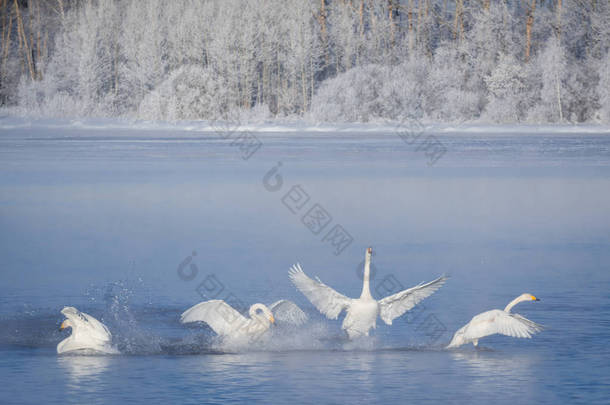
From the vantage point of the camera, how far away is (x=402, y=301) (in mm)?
7988

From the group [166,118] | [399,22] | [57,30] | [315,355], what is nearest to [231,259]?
[315,355]

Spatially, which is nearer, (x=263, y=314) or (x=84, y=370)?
(x=84, y=370)

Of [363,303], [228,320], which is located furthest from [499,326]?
[228,320]

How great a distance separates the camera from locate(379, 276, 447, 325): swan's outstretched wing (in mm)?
7922

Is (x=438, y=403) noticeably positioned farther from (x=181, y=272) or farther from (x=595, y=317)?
(x=181, y=272)

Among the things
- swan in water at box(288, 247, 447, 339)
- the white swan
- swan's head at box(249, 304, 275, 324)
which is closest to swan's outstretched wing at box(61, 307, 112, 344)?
the white swan

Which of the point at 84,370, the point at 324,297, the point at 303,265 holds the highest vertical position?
the point at 324,297

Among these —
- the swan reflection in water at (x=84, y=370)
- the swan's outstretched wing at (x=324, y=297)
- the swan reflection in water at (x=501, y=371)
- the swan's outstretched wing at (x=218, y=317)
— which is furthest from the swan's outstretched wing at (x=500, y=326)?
the swan reflection in water at (x=84, y=370)

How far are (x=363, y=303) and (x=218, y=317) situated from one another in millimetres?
1209

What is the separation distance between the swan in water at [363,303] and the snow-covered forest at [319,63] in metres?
34.9

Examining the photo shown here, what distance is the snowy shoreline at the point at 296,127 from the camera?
3644 centimetres

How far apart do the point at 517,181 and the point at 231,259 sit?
908 centimetres

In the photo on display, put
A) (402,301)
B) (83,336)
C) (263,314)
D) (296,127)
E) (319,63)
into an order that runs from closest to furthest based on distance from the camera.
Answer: (83,336) < (263,314) < (402,301) < (296,127) < (319,63)

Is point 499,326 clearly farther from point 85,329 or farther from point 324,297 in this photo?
point 85,329
